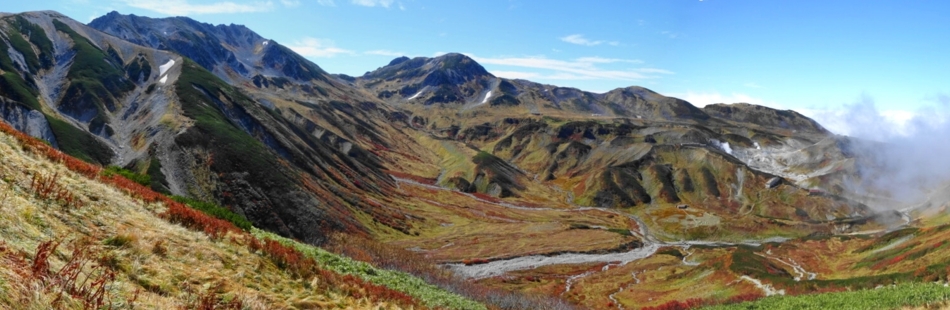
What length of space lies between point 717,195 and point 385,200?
14411 cm

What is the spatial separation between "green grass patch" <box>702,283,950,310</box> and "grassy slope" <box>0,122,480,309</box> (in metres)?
22.4

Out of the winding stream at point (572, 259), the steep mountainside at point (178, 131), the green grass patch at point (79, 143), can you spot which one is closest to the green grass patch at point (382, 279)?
the winding stream at point (572, 259)

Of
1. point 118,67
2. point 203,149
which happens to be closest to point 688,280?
point 203,149

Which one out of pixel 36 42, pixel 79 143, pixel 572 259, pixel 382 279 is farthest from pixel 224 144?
pixel 36 42

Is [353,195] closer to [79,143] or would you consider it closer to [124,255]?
[79,143]

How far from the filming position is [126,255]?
13.0 metres

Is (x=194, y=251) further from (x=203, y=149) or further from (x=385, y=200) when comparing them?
(x=385, y=200)

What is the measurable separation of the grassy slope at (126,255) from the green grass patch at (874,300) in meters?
22.4

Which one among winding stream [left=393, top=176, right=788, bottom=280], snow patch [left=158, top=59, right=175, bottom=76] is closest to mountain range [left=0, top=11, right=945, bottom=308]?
winding stream [left=393, top=176, right=788, bottom=280]

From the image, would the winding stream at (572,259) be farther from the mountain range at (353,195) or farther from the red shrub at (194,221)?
the red shrub at (194,221)

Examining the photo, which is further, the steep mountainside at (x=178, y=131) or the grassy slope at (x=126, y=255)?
the steep mountainside at (x=178, y=131)

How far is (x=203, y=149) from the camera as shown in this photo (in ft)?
302

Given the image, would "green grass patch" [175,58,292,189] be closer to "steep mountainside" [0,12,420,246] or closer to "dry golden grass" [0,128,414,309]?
"steep mountainside" [0,12,420,246]

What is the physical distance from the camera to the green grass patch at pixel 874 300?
19.8 metres
